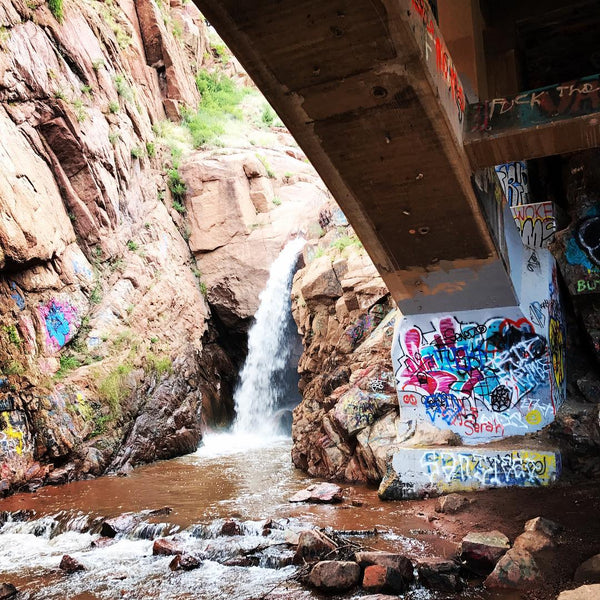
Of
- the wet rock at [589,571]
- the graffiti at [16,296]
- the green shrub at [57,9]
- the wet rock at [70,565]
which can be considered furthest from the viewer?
the green shrub at [57,9]

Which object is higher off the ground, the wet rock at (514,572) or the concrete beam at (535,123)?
the concrete beam at (535,123)

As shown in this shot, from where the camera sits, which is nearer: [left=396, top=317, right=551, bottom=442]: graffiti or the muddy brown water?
the muddy brown water

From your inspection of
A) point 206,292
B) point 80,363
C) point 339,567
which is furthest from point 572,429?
point 206,292

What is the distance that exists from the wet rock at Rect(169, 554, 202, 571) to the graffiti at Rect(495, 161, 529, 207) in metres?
7.29

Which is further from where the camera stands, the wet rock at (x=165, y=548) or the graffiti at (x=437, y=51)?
the wet rock at (x=165, y=548)

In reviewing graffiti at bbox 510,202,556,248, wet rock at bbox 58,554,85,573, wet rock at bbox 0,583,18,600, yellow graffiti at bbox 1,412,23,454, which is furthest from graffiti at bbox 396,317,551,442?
yellow graffiti at bbox 1,412,23,454

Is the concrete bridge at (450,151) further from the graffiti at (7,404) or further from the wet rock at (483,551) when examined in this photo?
the graffiti at (7,404)

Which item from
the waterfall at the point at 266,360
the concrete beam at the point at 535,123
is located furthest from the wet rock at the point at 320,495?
the waterfall at the point at 266,360

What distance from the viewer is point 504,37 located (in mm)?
8820

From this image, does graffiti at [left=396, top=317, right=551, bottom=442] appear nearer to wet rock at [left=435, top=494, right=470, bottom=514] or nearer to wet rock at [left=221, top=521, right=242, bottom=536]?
wet rock at [left=435, top=494, right=470, bottom=514]

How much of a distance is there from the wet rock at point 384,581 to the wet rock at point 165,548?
2.35 meters

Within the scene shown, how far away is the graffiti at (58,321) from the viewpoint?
1212cm

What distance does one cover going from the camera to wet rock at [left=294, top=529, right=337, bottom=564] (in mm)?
5262

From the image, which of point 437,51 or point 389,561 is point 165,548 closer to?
point 389,561
